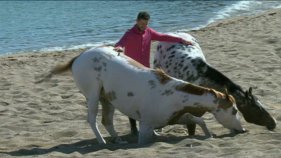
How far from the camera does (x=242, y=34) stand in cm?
1800

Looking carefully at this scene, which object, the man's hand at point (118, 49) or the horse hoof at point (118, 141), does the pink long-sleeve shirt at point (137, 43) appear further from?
the horse hoof at point (118, 141)

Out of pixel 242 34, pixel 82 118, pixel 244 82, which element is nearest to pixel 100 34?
pixel 242 34

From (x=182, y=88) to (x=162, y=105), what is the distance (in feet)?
0.99

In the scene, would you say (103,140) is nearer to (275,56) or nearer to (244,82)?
(244,82)

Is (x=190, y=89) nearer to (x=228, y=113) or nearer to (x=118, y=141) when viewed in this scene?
(x=228, y=113)

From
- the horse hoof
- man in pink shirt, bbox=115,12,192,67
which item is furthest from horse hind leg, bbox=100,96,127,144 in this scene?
man in pink shirt, bbox=115,12,192,67

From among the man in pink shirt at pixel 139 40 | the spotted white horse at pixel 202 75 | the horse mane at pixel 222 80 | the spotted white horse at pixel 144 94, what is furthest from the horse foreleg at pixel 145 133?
the horse mane at pixel 222 80

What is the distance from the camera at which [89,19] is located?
27094mm

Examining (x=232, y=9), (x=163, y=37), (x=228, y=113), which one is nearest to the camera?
(x=228, y=113)

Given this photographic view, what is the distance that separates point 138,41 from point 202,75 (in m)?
0.93

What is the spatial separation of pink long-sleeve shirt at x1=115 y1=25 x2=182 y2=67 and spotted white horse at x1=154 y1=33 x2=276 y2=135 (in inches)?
23.0

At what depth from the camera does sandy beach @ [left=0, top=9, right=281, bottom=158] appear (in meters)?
7.19

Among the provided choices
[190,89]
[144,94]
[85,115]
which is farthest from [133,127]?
[85,115]

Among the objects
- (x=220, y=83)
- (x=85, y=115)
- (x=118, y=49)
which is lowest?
(x=85, y=115)
